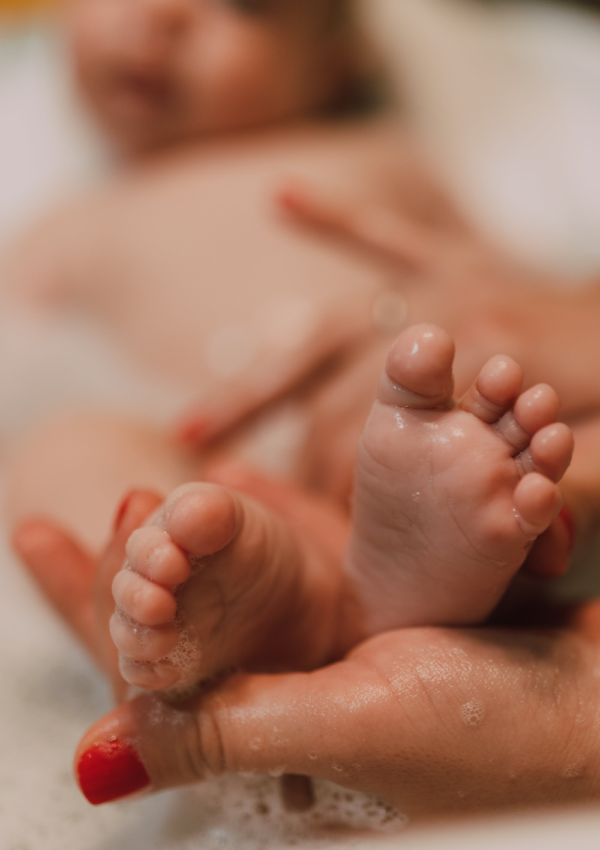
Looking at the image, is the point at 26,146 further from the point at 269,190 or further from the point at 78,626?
the point at 78,626

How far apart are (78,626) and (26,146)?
113 cm

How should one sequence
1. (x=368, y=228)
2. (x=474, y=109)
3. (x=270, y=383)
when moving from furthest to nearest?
(x=474, y=109) → (x=368, y=228) → (x=270, y=383)

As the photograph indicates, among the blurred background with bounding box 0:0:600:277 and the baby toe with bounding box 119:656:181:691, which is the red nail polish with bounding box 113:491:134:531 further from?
the blurred background with bounding box 0:0:600:277

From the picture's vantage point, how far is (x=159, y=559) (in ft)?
1.26

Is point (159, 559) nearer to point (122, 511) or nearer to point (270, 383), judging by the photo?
point (122, 511)

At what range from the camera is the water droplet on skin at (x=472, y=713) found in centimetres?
42

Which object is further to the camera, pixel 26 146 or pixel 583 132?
pixel 26 146

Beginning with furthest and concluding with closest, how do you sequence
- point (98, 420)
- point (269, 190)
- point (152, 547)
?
1. point (269, 190)
2. point (98, 420)
3. point (152, 547)

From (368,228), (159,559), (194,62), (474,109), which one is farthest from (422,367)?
(474,109)

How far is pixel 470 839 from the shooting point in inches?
15.8

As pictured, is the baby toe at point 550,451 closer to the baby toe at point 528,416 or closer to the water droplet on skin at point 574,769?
the baby toe at point 528,416

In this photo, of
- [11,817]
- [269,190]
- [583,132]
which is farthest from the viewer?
[583,132]

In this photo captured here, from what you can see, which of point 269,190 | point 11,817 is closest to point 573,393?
point 11,817

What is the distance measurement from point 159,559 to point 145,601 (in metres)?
0.02
